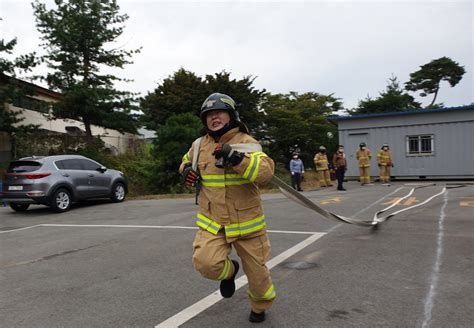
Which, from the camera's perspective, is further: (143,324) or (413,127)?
(413,127)

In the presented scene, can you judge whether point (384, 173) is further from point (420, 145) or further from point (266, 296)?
point (266, 296)

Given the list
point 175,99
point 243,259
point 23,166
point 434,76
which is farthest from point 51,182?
point 434,76

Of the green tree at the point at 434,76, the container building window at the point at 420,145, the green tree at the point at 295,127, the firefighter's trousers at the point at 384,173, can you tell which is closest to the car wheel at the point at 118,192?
the firefighter's trousers at the point at 384,173

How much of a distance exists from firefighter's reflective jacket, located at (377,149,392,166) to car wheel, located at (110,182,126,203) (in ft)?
37.6

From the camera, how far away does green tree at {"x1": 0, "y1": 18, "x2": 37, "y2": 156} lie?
2099cm

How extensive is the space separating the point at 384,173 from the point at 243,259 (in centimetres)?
1711

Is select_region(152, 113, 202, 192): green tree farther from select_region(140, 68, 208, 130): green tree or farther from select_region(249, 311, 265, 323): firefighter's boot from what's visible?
select_region(249, 311, 265, 323): firefighter's boot

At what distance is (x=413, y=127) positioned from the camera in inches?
773

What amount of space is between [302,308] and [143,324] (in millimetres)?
1369

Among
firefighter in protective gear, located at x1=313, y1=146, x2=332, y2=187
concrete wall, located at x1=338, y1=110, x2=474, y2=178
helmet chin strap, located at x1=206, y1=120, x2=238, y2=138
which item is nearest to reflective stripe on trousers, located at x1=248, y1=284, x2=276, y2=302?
helmet chin strap, located at x1=206, y1=120, x2=238, y2=138

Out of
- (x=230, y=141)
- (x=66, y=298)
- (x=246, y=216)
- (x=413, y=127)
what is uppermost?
(x=413, y=127)

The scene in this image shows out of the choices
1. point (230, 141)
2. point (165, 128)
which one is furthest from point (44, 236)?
point (165, 128)

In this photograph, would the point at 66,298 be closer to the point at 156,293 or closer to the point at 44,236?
the point at 156,293

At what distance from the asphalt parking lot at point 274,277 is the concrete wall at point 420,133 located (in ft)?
37.0
